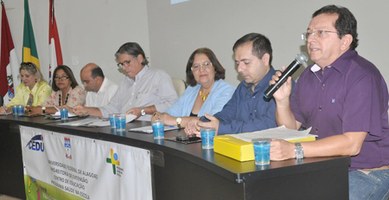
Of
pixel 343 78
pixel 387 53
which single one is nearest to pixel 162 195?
pixel 343 78

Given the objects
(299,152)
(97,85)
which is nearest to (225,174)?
(299,152)

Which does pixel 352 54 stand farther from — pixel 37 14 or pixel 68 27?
pixel 37 14

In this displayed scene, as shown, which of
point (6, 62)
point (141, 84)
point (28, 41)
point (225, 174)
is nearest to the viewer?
point (225, 174)

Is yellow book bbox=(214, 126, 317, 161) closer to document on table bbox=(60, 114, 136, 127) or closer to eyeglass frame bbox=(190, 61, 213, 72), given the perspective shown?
eyeglass frame bbox=(190, 61, 213, 72)

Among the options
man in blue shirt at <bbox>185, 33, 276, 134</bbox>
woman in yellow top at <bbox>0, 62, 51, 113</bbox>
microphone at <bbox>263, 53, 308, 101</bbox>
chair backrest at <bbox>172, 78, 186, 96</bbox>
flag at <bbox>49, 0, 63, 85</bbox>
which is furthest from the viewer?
flag at <bbox>49, 0, 63, 85</bbox>

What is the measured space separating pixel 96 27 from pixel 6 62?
133 centimetres

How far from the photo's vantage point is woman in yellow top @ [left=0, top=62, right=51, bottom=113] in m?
4.98

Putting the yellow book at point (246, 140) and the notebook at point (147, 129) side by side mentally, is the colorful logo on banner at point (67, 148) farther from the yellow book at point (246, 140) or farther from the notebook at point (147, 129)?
the yellow book at point (246, 140)

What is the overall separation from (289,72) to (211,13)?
2715mm

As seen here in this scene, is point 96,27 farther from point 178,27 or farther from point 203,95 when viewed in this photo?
point 203,95

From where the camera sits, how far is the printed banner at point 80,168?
256 cm

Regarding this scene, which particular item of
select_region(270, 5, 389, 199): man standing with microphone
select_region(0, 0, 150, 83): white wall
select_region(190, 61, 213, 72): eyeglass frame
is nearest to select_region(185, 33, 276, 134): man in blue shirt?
select_region(270, 5, 389, 199): man standing with microphone

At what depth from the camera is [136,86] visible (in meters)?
3.99

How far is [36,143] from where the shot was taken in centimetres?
358
